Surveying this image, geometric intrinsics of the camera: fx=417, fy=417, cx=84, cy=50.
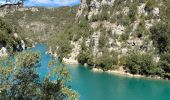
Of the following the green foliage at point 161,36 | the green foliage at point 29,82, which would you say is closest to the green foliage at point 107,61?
the green foliage at point 161,36

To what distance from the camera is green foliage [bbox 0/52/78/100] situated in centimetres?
2950

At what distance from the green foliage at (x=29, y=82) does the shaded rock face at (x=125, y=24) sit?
86.5 meters

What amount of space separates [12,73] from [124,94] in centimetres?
5253

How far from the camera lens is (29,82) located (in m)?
30.2

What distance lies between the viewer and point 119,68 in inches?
4596

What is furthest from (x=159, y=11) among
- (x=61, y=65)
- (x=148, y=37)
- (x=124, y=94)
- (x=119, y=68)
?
(x=61, y=65)

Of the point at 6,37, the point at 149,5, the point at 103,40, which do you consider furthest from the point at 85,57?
the point at 6,37

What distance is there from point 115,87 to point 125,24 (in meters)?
43.4

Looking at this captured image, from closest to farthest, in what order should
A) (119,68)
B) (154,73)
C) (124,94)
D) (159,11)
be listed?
(124,94) → (154,73) → (119,68) → (159,11)

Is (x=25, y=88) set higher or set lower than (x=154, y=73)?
higher

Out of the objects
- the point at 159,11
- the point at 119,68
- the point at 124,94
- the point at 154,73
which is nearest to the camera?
the point at 124,94

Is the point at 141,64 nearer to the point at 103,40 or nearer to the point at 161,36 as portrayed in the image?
the point at 161,36

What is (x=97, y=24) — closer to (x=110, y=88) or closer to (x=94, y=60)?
(x=94, y=60)

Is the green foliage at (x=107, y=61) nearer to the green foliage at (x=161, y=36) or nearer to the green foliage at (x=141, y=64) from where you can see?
the green foliage at (x=141, y=64)
